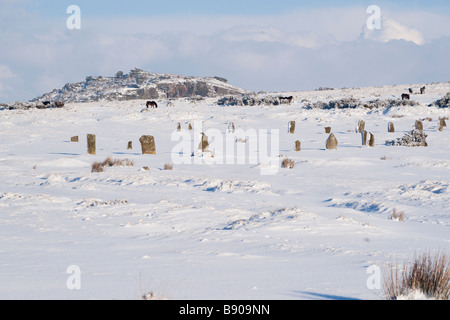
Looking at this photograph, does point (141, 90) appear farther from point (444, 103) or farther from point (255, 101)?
point (444, 103)

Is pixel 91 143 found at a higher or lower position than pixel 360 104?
lower

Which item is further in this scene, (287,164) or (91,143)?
(91,143)

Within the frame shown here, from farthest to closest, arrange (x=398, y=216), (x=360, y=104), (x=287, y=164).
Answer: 1. (x=360, y=104)
2. (x=287, y=164)
3. (x=398, y=216)

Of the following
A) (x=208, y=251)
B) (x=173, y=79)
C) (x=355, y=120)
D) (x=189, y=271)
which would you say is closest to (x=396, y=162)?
(x=208, y=251)

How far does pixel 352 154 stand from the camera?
61.6 feet

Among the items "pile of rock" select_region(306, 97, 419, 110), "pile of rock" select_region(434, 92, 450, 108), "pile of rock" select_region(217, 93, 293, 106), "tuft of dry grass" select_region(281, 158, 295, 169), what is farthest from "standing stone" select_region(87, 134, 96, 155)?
"pile of rock" select_region(434, 92, 450, 108)

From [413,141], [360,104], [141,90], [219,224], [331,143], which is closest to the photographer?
[219,224]
